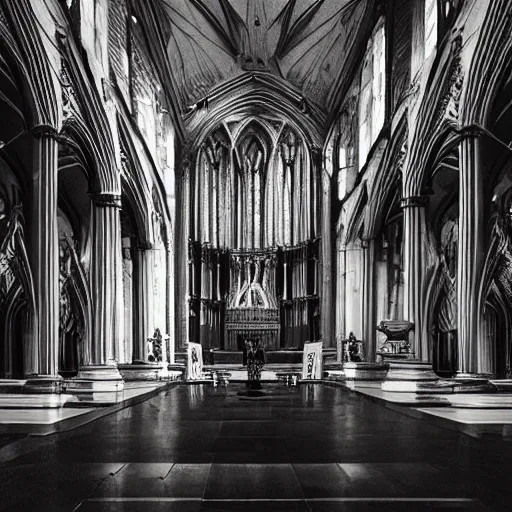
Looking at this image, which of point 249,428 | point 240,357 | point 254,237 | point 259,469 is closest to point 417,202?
point 249,428

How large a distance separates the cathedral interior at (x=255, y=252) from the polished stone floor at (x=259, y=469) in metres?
0.03

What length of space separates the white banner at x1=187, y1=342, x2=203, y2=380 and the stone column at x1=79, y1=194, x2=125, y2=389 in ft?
20.7

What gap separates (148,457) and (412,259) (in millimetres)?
11210

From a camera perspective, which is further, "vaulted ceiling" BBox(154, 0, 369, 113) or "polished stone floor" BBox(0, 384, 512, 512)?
"vaulted ceiling" BBox(154, 0, 369, 113)

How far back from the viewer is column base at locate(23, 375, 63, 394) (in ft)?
35.6

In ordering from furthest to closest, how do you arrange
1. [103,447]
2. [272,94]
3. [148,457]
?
[272,94] → [103,447] → [148,457]

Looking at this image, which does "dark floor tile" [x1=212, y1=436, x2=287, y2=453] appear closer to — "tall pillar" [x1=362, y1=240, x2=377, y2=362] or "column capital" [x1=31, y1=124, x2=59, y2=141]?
"column capital" [x1=31, y1=124, x2=59, y2=141]

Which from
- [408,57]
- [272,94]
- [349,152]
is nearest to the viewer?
[408,57]

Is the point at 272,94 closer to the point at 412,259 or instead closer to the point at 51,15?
the point at 412,259

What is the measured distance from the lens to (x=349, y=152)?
25609 mm

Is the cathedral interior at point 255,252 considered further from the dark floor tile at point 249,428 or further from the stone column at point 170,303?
the stone column at point 170,303

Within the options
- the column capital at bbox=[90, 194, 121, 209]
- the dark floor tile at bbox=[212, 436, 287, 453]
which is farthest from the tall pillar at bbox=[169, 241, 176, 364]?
the dark floor tile at bbox=[212, 436, 287, 453]

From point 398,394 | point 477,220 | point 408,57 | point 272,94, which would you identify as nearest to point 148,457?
point 477,220

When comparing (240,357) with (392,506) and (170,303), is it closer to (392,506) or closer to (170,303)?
(170,303)
